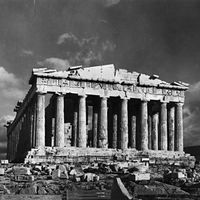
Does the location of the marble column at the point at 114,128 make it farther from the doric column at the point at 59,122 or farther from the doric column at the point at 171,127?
the doric column at the point at 59,122

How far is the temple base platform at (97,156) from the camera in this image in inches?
1673

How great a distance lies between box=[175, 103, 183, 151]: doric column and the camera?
5338 cm

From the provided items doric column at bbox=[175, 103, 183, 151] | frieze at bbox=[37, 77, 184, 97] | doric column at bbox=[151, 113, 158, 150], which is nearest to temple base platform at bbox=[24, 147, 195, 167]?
doric column at bbox=[175, 103, 183, 151]

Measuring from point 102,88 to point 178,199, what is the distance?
34.8 meters

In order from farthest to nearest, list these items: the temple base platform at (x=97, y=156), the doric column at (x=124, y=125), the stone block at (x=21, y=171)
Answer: the doric column at (x=124, y=125) → the temple base platform at (x=97, y=156) → the stone block at (x=21, y=171)

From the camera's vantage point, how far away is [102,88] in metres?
50.7

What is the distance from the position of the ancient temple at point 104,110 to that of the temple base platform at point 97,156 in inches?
16.2

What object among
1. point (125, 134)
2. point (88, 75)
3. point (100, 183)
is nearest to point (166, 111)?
point (125, 134)

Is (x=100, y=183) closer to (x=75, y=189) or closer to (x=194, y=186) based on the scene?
(x=75, y=189)

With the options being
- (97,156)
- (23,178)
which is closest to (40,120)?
(97,156)

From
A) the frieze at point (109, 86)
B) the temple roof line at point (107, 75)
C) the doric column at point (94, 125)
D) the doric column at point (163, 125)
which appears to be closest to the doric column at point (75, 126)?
the doric column at point (94, 125)

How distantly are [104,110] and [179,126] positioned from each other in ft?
30.8

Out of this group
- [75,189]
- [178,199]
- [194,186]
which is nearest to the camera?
[178,199]

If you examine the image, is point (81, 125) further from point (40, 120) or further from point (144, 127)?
Result: point (144, 127)
